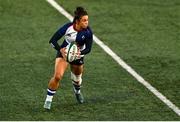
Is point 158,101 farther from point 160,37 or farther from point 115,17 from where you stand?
point 115,17

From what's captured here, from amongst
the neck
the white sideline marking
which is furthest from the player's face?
the white sideline marking

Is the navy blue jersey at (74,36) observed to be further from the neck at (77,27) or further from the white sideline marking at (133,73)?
the white sideline marking at (133,73)

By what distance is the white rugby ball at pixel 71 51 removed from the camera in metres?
12.2

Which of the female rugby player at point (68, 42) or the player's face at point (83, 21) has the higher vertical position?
the player's face at point (83, 21)

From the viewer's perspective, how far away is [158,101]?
13.2 m

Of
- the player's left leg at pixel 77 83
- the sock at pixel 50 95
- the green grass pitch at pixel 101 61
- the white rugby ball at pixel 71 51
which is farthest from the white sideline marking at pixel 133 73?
the sock at pixel 50 95

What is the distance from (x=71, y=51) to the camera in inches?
480

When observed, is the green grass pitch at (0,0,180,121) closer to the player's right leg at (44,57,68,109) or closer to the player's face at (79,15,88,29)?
the player's right leg at (44,57,68,109)

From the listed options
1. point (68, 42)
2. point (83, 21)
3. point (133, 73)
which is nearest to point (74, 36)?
point (68, 42)

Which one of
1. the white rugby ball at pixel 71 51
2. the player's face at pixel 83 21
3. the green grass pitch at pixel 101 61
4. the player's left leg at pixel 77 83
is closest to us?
the player's face at pixel 83 21

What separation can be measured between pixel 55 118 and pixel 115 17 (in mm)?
8658

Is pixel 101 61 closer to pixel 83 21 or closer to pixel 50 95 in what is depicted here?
pixel 50 95

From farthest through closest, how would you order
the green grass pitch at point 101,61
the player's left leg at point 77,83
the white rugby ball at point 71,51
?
the player's left leg at point 77,83
the green grass pitch at point 101,61
the white rugby ball at point 71,51

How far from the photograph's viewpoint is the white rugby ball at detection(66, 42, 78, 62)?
12.2 metres
